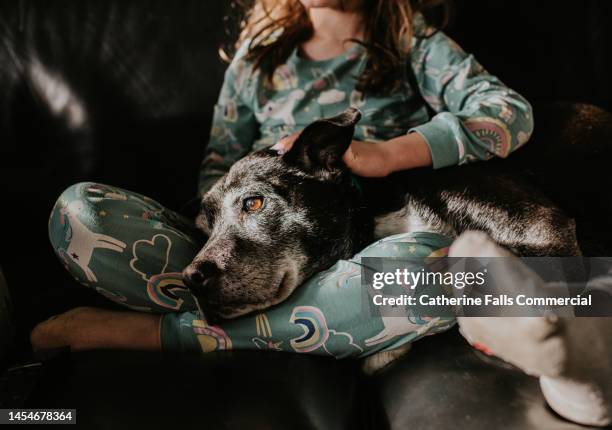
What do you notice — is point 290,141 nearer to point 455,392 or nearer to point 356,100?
point 356,100

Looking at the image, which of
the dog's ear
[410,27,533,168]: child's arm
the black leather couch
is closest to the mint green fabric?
[410,27,533,168]: child's arm

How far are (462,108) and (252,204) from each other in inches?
26.4

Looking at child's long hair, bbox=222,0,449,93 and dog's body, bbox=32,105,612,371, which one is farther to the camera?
child's long hair, bbox=222,0,449,93

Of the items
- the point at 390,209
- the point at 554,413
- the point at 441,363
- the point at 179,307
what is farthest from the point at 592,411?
the point at 179,307

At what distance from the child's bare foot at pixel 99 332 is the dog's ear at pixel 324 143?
1.50 feet

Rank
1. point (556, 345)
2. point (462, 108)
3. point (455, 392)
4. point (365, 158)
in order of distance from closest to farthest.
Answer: point (556, 345) < point (455, 392) < point (365, 158) < point (462, 108)

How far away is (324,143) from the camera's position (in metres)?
1.01

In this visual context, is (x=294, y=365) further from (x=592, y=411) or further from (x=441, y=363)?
(x=592, y=411)

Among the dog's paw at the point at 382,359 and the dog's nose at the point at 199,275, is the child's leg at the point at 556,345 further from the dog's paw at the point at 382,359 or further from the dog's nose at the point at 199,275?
the dog's nose at the point at 199,275

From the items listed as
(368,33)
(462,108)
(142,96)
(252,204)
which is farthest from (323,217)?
(142,96)

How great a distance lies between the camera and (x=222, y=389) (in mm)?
800

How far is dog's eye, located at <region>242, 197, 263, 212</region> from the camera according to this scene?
100cm

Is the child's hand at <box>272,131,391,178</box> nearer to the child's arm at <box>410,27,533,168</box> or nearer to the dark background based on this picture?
the child's arm at <box>410,27,533,168</box>

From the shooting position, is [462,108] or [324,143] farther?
[462,108]
